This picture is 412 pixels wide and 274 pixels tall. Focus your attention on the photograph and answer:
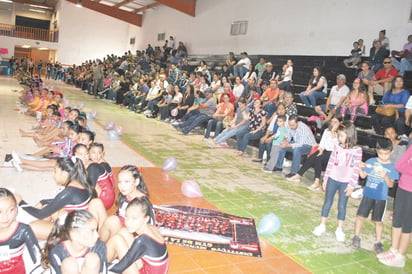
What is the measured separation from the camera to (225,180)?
5789mm

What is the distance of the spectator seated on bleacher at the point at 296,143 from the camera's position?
6561mm

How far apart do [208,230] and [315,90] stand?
6.44m

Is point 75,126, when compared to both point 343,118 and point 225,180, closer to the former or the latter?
point 225,180

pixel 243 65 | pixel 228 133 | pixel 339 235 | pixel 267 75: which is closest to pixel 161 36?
pixel 243 65

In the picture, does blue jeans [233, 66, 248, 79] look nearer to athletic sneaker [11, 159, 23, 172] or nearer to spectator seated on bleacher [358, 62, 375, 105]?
spectator seated on bleacher [358, 62, 375, 105]

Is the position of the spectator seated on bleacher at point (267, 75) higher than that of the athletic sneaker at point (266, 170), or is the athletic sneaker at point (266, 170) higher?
the spectator seated on bleacher at point (267, 75)

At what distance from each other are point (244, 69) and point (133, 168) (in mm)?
10809

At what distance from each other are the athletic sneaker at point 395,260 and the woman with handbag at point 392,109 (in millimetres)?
3942

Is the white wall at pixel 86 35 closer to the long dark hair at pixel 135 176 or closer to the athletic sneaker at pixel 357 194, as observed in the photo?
the athletic sneaker at pixel 357 194

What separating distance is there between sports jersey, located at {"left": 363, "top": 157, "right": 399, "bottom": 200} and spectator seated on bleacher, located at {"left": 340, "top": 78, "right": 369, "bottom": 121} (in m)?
4.11

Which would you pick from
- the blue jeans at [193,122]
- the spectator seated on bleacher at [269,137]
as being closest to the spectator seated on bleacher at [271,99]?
the spectator seated on bleacher at [269,137]

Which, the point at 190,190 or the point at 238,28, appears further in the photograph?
the point at 238,28

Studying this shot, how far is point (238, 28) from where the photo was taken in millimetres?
16641

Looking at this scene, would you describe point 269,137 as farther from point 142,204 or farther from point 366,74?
point 142,204
